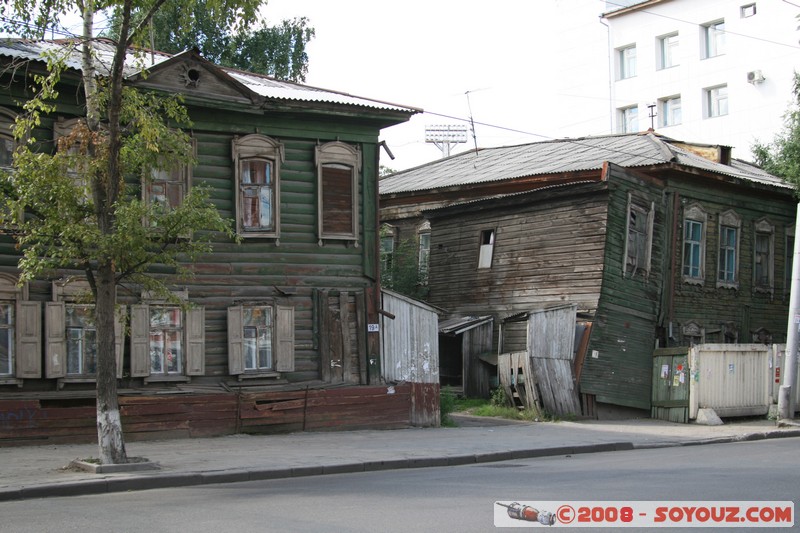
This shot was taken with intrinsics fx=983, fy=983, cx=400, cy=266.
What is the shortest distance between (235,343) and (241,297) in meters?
0.96

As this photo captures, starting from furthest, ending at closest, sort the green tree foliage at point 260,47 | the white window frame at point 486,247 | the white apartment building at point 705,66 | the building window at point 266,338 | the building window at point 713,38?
the building window at point 713,38 < the white apartment building at point 705,66 < the green tree foliage at point 260,47 < the white window frame at point 486,247 < the building window at point 266,338

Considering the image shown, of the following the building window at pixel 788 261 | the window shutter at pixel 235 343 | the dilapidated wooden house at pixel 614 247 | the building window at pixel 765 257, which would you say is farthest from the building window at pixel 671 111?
the window shutter at pixel 235 343

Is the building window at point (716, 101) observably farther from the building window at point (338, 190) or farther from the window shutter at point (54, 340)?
the window shutter at point (54, 340)

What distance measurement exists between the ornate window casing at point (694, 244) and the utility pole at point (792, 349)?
15.5ft

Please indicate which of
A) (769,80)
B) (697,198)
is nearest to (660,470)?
(697,198)

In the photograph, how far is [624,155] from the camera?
29.1 meters

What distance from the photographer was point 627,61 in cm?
5419

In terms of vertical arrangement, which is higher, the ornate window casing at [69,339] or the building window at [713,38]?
the building window at [713,38]

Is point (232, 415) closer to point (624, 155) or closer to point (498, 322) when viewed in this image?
point (498, 322)

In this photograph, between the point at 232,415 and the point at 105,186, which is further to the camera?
the point at 232,415

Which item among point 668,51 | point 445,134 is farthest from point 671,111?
point 445,134

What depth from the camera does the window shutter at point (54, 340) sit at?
1731cm

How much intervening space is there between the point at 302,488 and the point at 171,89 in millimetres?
9660

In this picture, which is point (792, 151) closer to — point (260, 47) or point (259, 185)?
point (259, 185)
